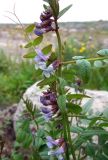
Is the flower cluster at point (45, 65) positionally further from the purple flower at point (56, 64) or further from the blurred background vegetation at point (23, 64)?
the blurred background vegetation at point (23, 64)

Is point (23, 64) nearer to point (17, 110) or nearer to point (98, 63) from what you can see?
point (17, 110)

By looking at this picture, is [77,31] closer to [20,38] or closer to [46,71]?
[20,38]

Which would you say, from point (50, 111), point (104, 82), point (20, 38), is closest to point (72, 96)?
point (50, 111)

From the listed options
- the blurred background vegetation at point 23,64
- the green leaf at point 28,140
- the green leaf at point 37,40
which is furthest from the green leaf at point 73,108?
the blurred background vegetation at point 23,64

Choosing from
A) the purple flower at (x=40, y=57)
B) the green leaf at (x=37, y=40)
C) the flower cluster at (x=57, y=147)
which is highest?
the green leaf at (x=37, y=40)

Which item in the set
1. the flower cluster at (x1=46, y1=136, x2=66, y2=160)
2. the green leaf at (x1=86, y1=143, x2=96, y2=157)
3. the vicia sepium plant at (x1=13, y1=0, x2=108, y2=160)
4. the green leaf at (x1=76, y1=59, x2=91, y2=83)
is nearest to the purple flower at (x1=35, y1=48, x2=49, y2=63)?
the vicia sepium plant at (x1=13, y1=0, x2=108, y2=160)

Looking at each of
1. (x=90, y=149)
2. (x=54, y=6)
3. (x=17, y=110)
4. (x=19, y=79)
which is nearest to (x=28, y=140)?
(x=90, y=149)
